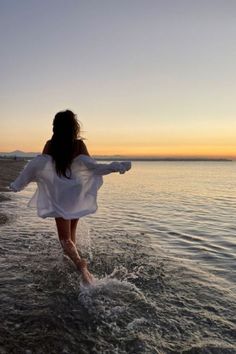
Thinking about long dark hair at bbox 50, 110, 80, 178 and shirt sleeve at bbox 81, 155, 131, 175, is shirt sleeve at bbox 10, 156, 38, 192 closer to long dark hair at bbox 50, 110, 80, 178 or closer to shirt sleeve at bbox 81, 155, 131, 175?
long dark hair at bbox 50, 110, 80, 178

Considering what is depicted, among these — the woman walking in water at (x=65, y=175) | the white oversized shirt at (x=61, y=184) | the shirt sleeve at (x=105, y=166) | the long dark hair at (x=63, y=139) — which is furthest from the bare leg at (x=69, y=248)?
the shirt sleeve at (x=105, y=166)

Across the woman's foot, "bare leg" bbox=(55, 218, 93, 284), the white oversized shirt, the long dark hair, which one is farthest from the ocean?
the long dark hair

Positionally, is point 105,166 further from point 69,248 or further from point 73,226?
point 69,248

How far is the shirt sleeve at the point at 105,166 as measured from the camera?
7.77m

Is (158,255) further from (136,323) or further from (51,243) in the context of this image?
(136,323)

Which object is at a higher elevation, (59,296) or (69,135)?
(69,135)

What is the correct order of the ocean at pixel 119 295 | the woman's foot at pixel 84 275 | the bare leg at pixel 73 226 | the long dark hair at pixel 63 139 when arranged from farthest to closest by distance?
1. the bare leg at pixel 73 226
2. the long dark hair at pixel 63 139
3. the woman's foot at pixel 84 275
4. the ocean at pixel 119 295

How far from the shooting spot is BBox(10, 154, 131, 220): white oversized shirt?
7.71 m

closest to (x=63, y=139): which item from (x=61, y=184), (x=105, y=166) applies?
(x=61, y=184)

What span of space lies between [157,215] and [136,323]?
1392 centimetres

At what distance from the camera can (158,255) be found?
10.8 metres

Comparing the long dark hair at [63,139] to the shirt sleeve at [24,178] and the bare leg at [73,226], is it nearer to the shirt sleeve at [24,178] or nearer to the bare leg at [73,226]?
the shirt sleeve at [24,178]

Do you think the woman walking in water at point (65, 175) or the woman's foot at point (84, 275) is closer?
the woman's foot at point (84, 275)

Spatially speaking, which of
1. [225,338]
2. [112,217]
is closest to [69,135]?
[225,338]
